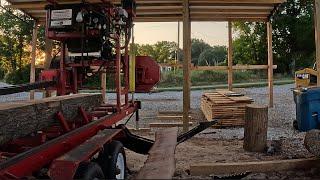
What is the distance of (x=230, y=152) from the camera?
856 cm

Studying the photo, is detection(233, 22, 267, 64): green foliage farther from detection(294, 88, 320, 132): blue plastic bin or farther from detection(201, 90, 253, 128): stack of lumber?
detection(294, 88, 320, 132): blue plastic bin

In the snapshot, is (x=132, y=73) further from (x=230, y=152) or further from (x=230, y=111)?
(x=230, y=111)

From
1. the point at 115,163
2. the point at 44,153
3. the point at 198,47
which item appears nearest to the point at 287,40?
the point at 198,47

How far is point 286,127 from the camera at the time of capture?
11812 mm

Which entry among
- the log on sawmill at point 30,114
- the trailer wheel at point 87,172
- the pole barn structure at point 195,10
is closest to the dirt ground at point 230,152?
the pole barn structure at point 195,10

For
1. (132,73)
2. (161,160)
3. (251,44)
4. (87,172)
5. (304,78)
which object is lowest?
(87,172)

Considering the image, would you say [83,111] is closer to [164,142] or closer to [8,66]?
[164,142]

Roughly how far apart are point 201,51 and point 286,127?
61223 millimetres

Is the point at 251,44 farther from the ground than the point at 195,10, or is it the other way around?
the point at 251,44

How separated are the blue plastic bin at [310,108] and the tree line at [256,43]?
3042 cm

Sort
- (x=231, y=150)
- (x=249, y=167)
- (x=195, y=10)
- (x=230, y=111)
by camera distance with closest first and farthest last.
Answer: (x=249, y=167)
(x=231, y=150)
(x=230, y=111)
(x=195, y=10)

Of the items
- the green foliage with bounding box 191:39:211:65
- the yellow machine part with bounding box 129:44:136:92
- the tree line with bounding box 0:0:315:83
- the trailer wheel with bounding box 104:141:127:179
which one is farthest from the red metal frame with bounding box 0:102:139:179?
the green foliage with bounding box 191:39:211:65

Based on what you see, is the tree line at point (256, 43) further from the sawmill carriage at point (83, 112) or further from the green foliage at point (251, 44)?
the sawmill carriage at point (83, 112)

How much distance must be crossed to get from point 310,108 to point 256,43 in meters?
37.9
